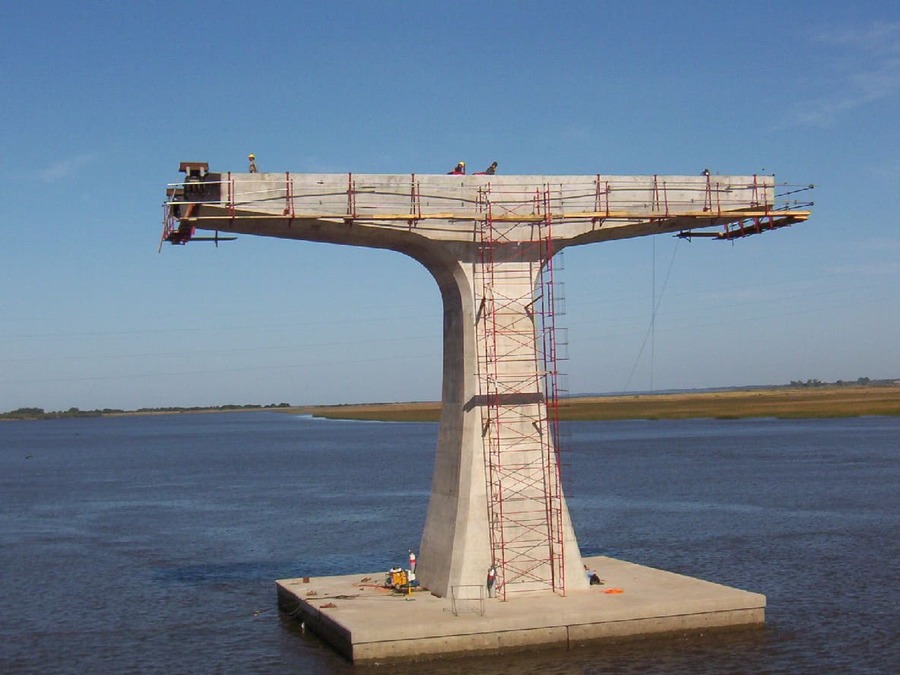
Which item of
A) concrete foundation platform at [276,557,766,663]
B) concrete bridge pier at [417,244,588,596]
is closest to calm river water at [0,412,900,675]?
concrete foundation platform at [276,557,766,663]

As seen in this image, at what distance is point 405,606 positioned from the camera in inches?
1031

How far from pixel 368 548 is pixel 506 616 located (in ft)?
60.4

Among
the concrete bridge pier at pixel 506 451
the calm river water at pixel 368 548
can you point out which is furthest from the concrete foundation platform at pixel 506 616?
the concrete bridge pier at pixel 506 451

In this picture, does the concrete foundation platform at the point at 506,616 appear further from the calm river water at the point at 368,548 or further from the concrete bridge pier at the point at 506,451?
the concrete bridge pier at the point at 506,451

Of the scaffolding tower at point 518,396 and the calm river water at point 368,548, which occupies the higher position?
the scaffolding tower at point 518,396

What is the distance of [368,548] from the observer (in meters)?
42.6

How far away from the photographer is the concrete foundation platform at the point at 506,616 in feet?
78.5

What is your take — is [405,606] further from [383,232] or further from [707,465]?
[707,465]

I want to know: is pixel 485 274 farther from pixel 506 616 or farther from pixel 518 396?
pixel 506 616

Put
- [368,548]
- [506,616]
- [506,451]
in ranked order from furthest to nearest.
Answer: [368,548], [506,451], [506,616]

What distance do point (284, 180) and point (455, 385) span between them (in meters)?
6.48

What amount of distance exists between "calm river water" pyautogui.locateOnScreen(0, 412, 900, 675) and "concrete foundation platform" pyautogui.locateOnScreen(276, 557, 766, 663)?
1.30 feet

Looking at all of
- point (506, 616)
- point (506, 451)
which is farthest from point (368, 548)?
point (506, 616)

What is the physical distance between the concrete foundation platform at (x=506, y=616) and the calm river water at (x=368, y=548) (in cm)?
39
